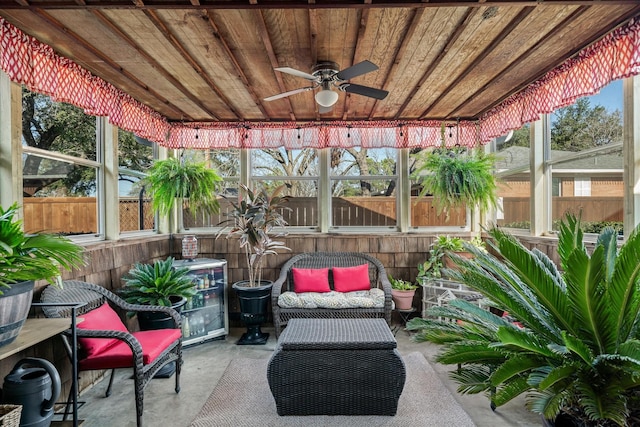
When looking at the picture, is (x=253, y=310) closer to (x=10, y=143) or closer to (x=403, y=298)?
(x=403, y=298)

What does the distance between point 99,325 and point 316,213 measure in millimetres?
2931

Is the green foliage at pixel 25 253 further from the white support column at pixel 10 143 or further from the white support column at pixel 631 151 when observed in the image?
the white support column at pixel 631 151

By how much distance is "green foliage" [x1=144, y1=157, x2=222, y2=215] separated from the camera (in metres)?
4.12

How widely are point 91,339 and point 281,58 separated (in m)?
2.59

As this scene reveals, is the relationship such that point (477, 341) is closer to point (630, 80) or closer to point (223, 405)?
point (223, 405)

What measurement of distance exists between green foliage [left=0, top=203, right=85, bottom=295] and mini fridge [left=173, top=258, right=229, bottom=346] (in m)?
1.96

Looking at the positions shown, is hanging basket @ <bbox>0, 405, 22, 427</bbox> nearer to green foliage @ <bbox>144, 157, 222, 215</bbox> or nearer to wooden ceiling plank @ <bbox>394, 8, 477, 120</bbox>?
green foliage @ <bbox>144, 157, 222, 215</bbox>

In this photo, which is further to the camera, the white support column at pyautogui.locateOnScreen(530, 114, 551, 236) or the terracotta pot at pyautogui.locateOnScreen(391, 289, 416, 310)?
the terracotta pot at pyautogui.locateOnScreen(391, 289, 416, 310)

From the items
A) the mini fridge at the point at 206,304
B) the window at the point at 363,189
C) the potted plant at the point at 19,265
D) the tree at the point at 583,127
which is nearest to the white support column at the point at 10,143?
the potted plant at the point at 19,265

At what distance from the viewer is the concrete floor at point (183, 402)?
8.43 feet

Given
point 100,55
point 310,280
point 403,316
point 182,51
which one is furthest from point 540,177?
point 100,55

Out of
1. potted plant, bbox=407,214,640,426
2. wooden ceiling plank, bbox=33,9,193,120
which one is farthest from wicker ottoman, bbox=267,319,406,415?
wooden ceiling plank, bbox=33,9,193,120

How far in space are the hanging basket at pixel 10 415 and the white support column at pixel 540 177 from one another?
432 cm

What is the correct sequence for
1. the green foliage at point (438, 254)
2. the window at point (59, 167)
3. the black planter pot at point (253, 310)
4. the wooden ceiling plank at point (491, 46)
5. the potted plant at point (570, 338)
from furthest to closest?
the green foliage at point (438, 254) < the black planter pot at point (253, 310) < the window at point (59, 167) < the wooden ceiling plank at point (491, 46) < the potted plant at point (570, 338)
